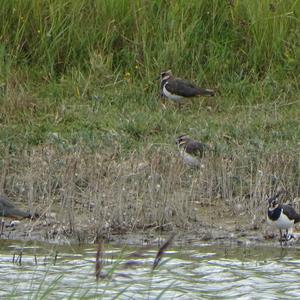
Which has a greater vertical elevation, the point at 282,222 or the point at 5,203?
the point at 5,203

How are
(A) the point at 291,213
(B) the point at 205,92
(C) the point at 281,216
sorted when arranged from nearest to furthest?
(C) the point at 281,216 → (A) the point at 291,213 → (B) the point at 205,92

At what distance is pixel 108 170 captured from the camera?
10094mm

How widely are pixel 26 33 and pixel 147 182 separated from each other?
3.92 metres

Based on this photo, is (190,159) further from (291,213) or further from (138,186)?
(291,213)

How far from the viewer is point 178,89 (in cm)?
1249

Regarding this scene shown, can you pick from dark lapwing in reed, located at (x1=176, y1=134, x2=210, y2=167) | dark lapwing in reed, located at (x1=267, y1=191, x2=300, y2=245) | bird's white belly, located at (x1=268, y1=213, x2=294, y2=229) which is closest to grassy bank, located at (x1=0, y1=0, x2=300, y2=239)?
dark lapwing in reed, located at (x1=176, y1=134, x2=210, y2=167)

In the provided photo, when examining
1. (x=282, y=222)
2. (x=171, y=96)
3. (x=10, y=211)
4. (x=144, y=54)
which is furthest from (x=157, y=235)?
(x=144, y=54)

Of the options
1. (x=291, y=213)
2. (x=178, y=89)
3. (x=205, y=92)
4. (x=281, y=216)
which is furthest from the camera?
(x=205, y=92)

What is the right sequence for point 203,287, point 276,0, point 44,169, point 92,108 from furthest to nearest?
point 276,0
point 92,108
point 44,169
point 203,287

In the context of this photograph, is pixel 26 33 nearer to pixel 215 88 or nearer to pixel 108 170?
pixel 215 88

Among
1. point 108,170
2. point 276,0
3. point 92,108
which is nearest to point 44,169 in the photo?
point 108,170

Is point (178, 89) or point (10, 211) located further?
point (178, 89)

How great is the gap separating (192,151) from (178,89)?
6.27 ft

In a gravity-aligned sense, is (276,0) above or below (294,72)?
above
